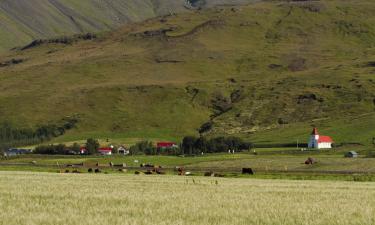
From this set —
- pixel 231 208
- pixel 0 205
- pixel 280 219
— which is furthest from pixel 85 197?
pixel 280 219

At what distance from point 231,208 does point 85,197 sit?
33.2 feet

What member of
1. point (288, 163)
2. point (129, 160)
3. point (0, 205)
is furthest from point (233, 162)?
point (0, 205)

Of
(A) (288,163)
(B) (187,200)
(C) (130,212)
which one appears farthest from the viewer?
(A) (288,163)

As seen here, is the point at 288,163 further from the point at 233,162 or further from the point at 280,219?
the point at 280,219

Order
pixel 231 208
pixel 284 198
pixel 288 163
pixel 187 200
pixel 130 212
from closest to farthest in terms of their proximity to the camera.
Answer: pixel 130 212, pixel 231 208, pixel 187 200, pixel 284 198, pixel 288 163

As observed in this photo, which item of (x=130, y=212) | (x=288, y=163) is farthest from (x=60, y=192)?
(x=288, y=163)

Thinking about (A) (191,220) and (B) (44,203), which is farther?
(B) (44,203)

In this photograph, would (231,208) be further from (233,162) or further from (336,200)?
(233,162)

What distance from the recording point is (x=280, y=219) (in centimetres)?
3509

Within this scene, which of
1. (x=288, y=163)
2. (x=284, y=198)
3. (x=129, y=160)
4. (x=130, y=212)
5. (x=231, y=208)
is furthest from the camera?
(x=129, y=160)

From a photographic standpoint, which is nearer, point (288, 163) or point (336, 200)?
point (336, 200)

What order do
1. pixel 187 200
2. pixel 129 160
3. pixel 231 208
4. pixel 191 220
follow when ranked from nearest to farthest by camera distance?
pixel 191 220 < pixel 231 208 < pixel 187 200 < pixel 129 160

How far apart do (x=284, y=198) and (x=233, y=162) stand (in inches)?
3783

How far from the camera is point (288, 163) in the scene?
138 metres
